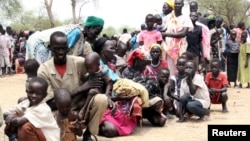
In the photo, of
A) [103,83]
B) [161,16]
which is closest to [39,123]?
[103,83]

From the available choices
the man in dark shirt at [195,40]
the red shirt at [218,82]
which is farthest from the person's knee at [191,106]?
the man in dark shirt at [195,40]

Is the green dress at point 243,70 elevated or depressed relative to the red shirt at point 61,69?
depressed

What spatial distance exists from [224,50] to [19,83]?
18.7 ft

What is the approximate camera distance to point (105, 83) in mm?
5492

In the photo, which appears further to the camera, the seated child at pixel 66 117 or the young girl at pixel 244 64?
the young girl at pixel 244 64

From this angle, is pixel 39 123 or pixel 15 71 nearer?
pixel 39 123

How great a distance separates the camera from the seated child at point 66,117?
14.6 ft

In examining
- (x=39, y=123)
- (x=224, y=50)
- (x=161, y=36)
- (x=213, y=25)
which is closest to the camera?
(x=39, y=123)

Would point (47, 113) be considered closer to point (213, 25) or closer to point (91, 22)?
point (91, 22)

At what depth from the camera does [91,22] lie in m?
5.34

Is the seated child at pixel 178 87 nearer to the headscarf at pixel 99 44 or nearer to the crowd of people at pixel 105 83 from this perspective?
the crowd of people at pixel 105 83

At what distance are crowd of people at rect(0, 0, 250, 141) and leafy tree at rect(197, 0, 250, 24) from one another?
107 feet

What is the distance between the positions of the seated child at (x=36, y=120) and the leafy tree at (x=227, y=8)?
36.7 metres

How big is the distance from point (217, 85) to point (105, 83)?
2566mm
